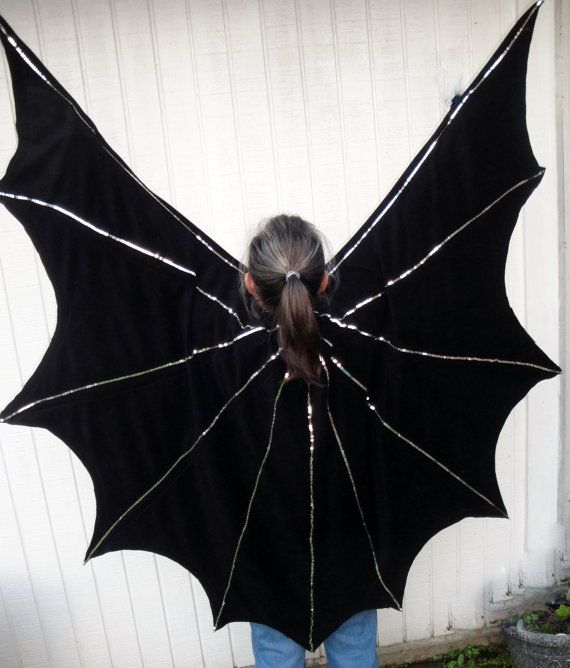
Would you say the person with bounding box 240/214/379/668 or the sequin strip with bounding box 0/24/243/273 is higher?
the sequin strip with bounding box 0/24/243/273

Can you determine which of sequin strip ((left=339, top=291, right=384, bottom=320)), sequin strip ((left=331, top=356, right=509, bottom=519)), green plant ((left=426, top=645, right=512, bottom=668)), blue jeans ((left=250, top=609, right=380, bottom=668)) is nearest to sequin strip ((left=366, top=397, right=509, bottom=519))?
sequin strip ((left=331, top=356, right=509, bottom=519))

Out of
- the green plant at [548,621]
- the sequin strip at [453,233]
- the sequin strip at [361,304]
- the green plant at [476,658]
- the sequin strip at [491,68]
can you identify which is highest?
the sequin strip at [491,68]

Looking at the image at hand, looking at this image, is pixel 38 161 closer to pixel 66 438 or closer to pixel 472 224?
pixel 66 438

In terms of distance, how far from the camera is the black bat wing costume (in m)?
1.46

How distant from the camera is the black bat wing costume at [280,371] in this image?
146cm

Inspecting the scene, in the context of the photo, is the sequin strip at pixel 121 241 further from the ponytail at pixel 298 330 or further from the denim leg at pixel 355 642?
the denim leg at pixel 355 642

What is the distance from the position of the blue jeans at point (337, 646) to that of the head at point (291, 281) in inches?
35.2

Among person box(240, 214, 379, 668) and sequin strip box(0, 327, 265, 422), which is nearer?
person box(240, 214, 379, 668)

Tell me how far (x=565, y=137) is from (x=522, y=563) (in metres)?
1.71

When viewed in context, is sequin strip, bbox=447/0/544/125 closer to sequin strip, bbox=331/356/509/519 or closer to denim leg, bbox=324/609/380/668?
sequin strip, bbox=331/356/509/519

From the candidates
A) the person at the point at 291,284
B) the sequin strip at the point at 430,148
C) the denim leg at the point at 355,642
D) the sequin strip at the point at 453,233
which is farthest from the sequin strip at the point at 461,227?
the denim leg at the point at 355,642

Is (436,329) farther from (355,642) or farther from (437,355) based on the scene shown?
(355,642)

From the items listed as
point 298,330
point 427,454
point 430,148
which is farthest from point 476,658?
point 430,148

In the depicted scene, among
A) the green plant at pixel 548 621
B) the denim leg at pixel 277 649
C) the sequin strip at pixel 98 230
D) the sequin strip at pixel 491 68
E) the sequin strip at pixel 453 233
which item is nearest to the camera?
the sequin strip at pixel 98 230
